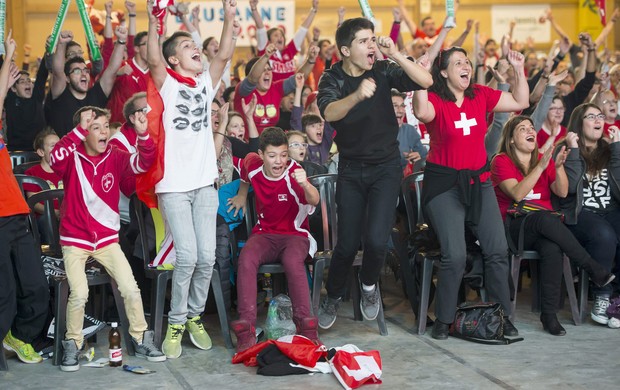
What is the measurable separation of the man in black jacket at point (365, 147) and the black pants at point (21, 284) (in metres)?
1.68

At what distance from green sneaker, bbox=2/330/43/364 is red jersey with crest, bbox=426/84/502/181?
259 cm

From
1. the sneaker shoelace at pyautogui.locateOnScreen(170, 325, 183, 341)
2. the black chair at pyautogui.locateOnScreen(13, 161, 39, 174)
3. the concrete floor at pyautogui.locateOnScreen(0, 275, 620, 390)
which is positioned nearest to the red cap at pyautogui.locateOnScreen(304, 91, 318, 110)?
the black chair at pyautogui.locateOnScreen(13, 161, 39, 174)

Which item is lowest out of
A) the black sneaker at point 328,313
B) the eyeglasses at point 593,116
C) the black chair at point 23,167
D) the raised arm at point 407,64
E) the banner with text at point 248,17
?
the black sneaker at point 328,313

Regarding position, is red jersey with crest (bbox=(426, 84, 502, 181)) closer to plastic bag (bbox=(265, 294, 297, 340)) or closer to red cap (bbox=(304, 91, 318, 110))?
plastic bag (bbox=(265, 294, 297, 340))

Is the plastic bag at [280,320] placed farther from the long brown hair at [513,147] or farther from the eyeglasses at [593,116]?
the eyeglasses at [593,116]

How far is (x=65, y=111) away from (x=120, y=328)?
219 centimetres

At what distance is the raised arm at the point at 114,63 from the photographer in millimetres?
7512

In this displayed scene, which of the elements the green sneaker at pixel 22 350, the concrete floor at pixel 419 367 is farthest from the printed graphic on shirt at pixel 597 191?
the green sneaker at pixel 22 350

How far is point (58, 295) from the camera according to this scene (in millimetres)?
5344

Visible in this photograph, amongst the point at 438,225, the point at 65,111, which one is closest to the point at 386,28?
the point at 65,111

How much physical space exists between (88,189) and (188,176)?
1.82ft

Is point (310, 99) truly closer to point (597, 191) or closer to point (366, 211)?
point (597, 191)

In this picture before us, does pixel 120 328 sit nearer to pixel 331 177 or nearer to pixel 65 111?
pixel 331 177

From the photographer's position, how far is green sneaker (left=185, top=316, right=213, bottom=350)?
5621 mm
